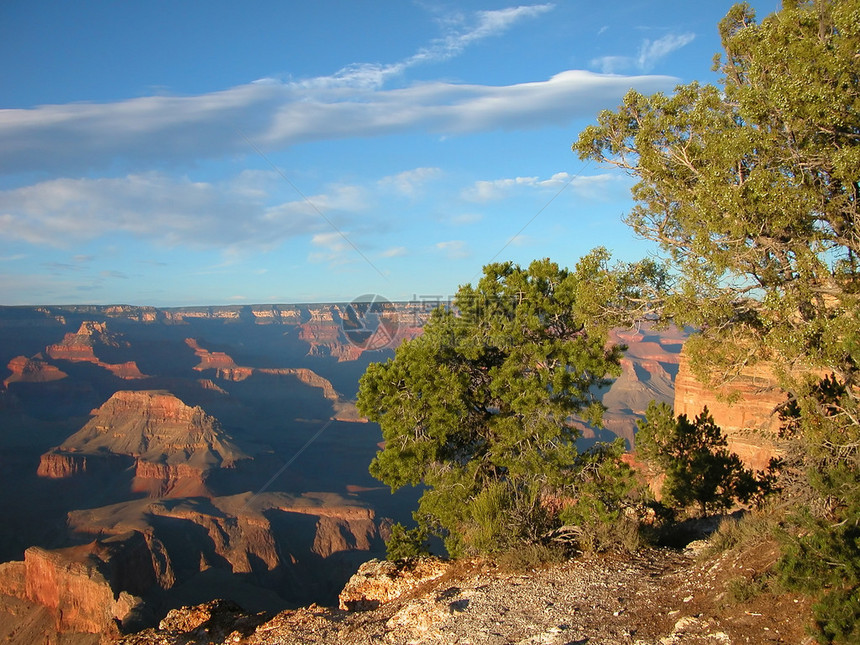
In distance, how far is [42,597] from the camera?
122ft

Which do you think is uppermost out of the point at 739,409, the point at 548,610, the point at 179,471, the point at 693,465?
the point at 548,610

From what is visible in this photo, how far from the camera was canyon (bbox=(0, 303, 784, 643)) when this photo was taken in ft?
125

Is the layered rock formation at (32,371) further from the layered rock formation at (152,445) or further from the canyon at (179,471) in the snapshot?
the layered rock formation at (152,445)

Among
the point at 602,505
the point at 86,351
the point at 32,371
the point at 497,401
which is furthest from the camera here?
the point at 86,351

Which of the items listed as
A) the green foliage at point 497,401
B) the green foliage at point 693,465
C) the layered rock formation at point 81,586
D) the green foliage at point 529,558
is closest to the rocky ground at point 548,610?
the green foliage at point 529,558

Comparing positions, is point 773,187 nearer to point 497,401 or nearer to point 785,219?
point 785,219

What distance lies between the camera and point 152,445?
85.6 m

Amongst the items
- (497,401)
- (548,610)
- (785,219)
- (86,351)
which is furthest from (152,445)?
(785,219)

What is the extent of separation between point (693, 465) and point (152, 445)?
283 feet

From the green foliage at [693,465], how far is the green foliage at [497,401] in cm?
726

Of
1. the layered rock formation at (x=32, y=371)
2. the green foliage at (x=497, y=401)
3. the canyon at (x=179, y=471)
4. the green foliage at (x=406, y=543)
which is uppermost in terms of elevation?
the green foliage at (x=497, y=401)

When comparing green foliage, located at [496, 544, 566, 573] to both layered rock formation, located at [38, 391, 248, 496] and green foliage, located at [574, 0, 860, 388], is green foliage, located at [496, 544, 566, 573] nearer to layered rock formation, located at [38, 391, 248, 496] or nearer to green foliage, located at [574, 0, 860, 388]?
green foliage, located at [574, 0, 860, 388]

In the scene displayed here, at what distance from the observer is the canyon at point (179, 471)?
3825 cm

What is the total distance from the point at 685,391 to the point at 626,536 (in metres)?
22.8
